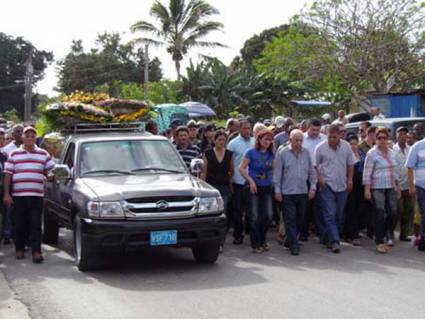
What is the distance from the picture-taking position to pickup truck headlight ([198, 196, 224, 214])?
8414 millimetres

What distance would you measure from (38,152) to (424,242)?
18.3ft

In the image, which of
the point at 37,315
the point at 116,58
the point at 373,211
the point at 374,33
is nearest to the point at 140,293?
the point at 37,315

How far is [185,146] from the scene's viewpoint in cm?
1104

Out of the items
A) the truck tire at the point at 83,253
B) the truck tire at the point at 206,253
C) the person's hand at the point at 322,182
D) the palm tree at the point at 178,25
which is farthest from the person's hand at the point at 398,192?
the palm tree at the point at 178,25

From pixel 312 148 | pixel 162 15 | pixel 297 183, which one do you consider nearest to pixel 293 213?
pixel 297 183

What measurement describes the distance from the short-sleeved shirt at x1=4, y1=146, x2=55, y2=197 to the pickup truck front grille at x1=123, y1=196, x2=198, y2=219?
1861mm

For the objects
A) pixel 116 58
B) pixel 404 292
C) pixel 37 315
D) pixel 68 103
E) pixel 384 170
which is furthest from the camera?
pixel 116 58

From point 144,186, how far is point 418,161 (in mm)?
4142

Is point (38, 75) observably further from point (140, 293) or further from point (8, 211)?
point (140, 293)

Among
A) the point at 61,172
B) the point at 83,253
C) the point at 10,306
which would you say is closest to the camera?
the point at 10,306

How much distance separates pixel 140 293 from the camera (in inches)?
291

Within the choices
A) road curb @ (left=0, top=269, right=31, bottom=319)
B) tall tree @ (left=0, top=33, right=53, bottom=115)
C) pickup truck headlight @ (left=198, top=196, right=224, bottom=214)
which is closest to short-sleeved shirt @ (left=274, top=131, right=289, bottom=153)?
pickup truck headlight @ (left=198, top=196, right=224, bottom=214)

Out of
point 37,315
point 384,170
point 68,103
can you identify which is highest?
point 68,103

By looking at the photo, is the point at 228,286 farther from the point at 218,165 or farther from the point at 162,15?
the point at 162,15
